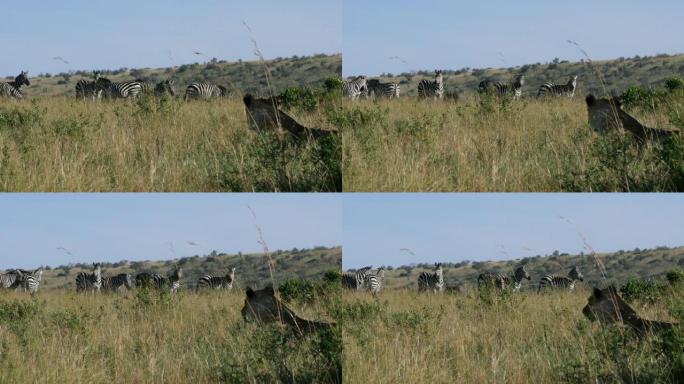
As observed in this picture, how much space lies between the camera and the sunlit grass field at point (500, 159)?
10.1 metres

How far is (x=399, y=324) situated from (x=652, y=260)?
3465 centimetres

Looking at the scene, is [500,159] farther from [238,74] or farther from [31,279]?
[238,74]

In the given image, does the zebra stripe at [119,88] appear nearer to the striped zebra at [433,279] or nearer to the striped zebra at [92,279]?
the striped zebra at [92,279]

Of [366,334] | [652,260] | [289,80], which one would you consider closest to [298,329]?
[366,334]

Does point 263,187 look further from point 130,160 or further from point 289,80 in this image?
point 289,80

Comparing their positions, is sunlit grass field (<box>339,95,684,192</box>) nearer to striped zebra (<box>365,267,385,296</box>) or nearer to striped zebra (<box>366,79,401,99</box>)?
striped zebra (<box>365,267,385,296</box>)

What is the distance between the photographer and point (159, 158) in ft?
37.6

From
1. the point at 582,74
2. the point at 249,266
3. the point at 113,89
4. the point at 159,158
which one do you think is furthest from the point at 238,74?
the point at 159,158

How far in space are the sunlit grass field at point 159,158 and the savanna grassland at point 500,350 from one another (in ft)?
5.32

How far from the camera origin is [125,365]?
31.0 ft

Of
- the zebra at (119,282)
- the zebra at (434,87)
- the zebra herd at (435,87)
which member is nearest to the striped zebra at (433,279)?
the zebra herd at (435,87)

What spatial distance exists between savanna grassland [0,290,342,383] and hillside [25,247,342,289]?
520 inches

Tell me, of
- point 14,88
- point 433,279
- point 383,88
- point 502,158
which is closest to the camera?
point 502,158

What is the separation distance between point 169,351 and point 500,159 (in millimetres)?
4671
